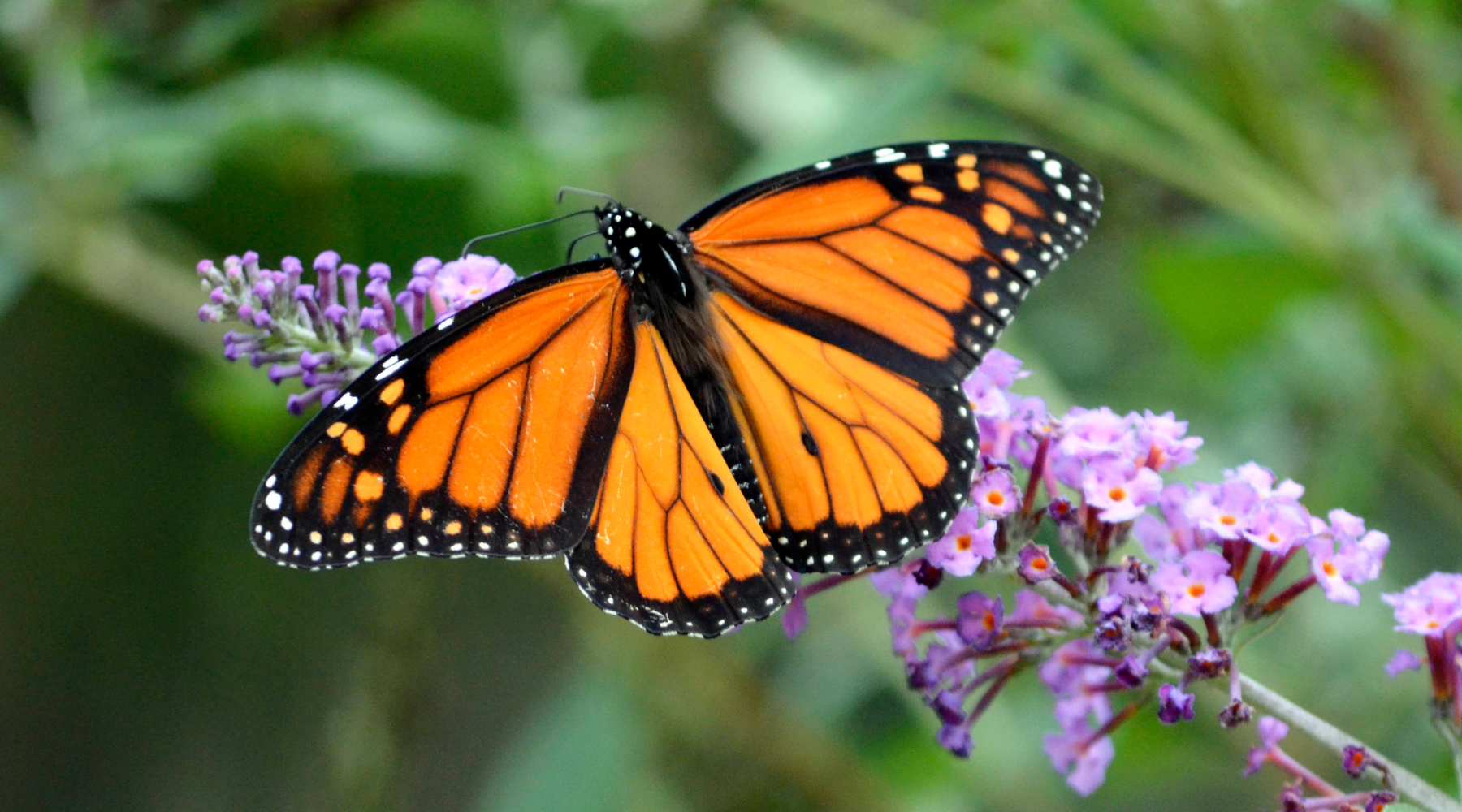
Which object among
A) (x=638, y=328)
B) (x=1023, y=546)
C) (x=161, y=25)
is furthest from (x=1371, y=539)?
(x=161, y=25)

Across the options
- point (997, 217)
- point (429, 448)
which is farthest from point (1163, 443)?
point (429, 448)

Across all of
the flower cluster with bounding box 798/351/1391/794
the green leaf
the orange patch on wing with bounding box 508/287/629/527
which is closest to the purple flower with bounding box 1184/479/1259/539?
the flower cluster with bounding box 798/351/1391/794

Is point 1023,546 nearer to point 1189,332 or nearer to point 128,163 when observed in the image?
point 1189,332

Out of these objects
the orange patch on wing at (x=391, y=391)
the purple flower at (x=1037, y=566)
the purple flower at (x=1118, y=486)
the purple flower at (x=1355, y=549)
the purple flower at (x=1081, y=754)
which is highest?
the orange patch on wing at (x=391, y=391)

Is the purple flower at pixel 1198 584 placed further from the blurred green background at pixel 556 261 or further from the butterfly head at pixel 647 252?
the blurred green background at pixel 556 261

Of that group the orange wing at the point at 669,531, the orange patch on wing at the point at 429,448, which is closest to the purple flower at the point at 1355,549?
the orange wing at the point at 669,531

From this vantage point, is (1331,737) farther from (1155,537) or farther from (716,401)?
(716,401)
